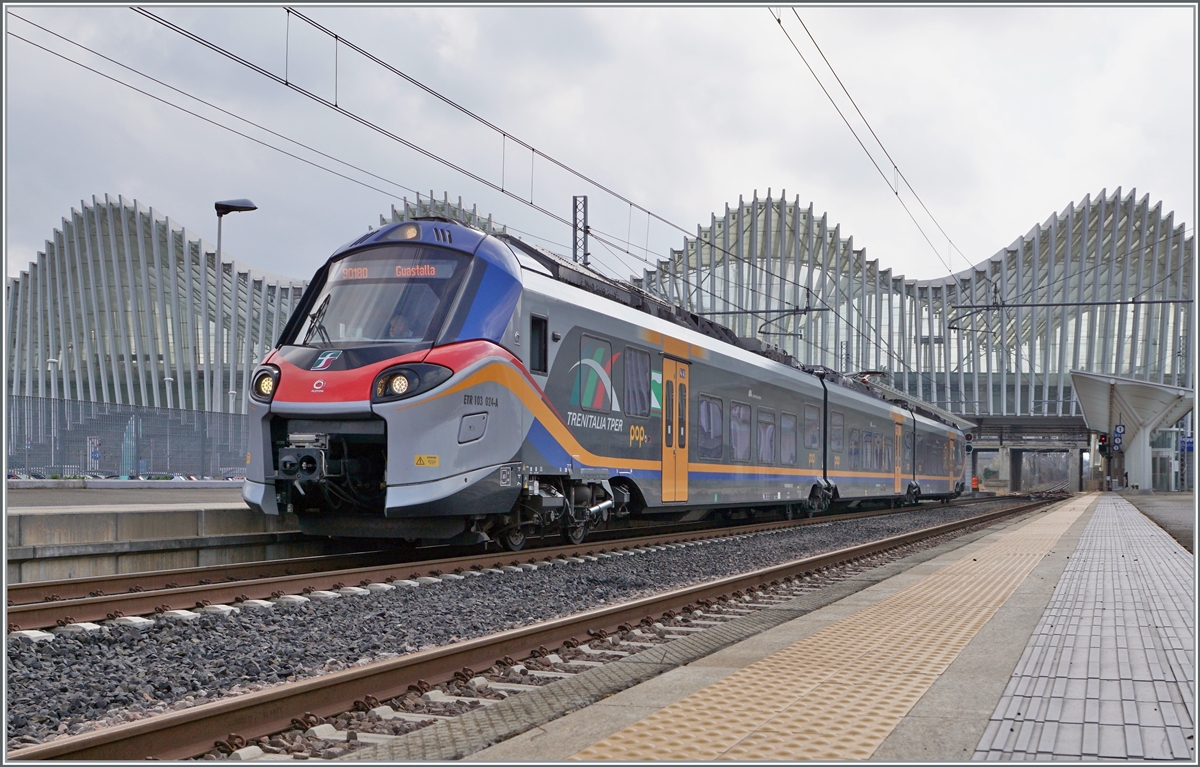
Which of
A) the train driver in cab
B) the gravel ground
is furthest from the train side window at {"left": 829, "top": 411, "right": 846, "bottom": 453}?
the train driver in cab

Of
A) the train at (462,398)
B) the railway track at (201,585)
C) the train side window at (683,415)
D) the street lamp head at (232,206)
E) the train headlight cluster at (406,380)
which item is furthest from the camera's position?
the street lamp head at (232,206)

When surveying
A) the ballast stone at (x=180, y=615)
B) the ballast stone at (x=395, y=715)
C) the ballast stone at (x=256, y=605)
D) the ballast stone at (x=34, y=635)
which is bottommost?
the ballast stone at (x=395, y=715)

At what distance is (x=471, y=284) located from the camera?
11062 mm

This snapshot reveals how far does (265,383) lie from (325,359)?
764 mm

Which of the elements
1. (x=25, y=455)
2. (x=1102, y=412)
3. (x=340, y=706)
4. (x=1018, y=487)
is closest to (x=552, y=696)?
(x=340, y=706)

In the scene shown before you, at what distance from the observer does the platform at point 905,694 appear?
14.6ft

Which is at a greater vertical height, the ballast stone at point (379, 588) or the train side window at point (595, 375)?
the train side window at point (595, 375)

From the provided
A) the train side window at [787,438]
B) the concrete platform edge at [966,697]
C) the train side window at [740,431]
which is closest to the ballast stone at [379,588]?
the concrete platform edge at [966,697]

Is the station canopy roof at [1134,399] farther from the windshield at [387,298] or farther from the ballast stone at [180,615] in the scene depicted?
the ballast stone at [180,615]

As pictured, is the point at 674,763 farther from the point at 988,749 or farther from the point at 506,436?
the point at 506,436

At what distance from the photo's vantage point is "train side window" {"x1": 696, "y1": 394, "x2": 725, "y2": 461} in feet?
52.9

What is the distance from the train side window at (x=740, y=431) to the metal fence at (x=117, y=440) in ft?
39.5

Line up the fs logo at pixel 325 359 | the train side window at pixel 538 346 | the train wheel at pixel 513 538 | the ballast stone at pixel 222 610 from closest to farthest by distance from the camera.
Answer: the ballast stone at pixel 222 610, the fs logo at pixel 325 359, the train side window at pixel 538 346, the train wheel at pixel 513 538

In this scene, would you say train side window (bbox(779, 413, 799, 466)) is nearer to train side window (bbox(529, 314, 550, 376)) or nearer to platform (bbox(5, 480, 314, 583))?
train side window (bbox(529, 314, 550, 376))
